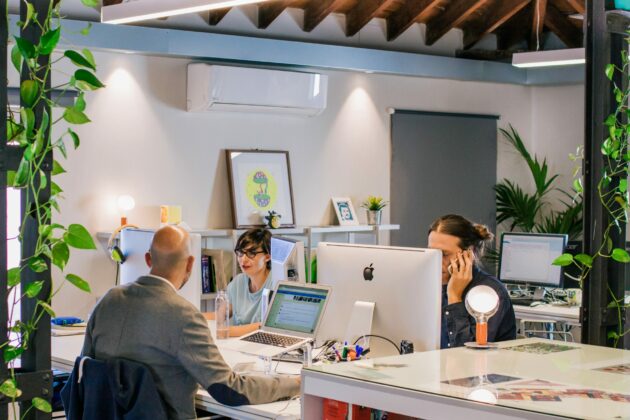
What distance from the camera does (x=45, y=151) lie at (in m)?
2.45

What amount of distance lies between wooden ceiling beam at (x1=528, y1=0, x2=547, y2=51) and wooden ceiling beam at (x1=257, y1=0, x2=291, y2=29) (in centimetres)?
245

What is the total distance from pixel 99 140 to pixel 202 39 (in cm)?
116

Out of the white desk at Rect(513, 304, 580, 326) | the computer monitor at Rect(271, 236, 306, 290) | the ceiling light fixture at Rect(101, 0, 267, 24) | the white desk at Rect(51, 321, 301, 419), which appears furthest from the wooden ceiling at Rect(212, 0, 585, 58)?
the white desk at Rect(51, 321, 301, 419)

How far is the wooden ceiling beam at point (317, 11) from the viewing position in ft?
28.6

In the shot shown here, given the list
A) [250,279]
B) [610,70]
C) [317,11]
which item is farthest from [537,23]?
[610,70]

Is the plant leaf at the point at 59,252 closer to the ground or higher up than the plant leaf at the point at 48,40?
closer to the ground

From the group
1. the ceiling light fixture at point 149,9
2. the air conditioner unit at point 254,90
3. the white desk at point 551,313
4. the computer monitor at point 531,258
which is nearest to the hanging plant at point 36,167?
the ceiling light fixture at point 149,9

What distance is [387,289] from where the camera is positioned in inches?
165

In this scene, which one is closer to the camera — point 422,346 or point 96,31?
point 422,346

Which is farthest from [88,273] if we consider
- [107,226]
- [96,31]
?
[96,31]

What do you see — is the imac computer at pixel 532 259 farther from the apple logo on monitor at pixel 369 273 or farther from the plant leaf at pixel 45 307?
the plant leaf at pixel 45 307

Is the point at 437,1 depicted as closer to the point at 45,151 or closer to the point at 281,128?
the point at 281,128

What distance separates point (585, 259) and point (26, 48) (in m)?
2.42

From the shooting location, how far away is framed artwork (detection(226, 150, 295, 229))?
8.50 metres
